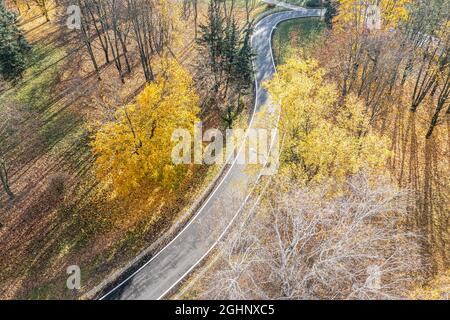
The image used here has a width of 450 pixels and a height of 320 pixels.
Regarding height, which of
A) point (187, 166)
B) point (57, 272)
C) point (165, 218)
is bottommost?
point (57, 272)

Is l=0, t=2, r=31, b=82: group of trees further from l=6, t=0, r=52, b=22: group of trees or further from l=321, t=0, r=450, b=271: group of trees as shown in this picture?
l=321, t=0, r=450, b=271: group of trees

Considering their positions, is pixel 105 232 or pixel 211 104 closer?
pixel 105 232

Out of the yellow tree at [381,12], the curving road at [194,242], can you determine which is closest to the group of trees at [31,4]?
the curving road at [194,242]

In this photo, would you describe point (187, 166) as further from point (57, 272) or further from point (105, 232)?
point (57, 272)

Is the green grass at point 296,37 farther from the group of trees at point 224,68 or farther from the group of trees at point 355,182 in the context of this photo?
the group of trees at point 224,68

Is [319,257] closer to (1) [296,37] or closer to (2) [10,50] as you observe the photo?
(2) [10,50]

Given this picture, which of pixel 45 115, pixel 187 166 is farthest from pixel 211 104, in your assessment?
pixel 45 115
